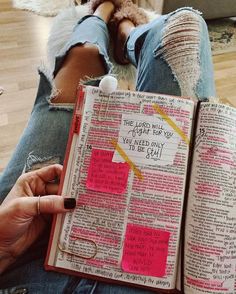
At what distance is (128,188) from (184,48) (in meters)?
0.33

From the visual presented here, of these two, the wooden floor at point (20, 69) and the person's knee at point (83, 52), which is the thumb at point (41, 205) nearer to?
the person's knee at point (83, 52)

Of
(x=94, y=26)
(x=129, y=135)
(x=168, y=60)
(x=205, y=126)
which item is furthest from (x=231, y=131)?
(x=94, y=26)

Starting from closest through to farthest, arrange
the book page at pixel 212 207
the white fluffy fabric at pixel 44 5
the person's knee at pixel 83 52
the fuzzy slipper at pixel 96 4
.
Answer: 1. the book page at pixel 212 207
2. the person's knee at pixel 83 52
3. the fuzzy slipper at pixel 96 4
4. the white fluffy fabric at pixel 44 5

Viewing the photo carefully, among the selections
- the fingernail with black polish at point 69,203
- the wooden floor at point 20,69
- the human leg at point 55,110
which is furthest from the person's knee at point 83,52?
the wooden floor at point 20,69

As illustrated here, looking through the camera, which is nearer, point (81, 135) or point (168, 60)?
point (81, 135)

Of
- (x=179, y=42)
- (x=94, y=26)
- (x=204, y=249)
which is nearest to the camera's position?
(x=204, y=249)

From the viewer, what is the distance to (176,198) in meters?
0.46

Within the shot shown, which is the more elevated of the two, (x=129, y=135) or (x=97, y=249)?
(x=129, y=135)

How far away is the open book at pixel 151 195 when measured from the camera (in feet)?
1.48

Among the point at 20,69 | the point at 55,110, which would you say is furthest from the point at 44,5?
the point at 55,110

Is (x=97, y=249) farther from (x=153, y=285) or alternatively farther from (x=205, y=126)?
(x=205, y=126)

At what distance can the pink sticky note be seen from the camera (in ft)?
1.54

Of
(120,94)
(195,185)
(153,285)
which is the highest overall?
(120,94)

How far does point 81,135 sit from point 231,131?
220 millimetres
